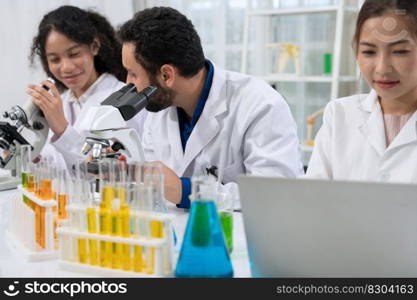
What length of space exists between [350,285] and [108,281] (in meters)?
0.43

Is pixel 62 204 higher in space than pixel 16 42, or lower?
lower

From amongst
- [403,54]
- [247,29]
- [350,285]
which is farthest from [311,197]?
[247,29]

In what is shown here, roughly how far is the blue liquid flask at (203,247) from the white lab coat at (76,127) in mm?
1240

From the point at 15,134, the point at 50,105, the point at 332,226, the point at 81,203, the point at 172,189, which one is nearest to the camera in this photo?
the point at 332,226

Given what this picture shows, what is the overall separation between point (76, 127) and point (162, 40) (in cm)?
75

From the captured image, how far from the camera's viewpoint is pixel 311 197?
34.1 inches

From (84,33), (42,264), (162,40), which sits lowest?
(42,264)

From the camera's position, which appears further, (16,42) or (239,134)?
(16,42)

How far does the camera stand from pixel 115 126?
4.46 feet

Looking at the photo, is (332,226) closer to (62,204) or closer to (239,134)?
(62,204)

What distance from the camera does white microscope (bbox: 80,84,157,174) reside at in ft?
4.38

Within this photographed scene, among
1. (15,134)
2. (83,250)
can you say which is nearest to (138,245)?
(83,250)

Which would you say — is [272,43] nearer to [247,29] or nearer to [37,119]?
[247,29]

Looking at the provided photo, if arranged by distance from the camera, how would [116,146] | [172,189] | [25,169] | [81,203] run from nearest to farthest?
1. [81,203]
2. [25,169]
3. [116,146]
4. [172,189]
